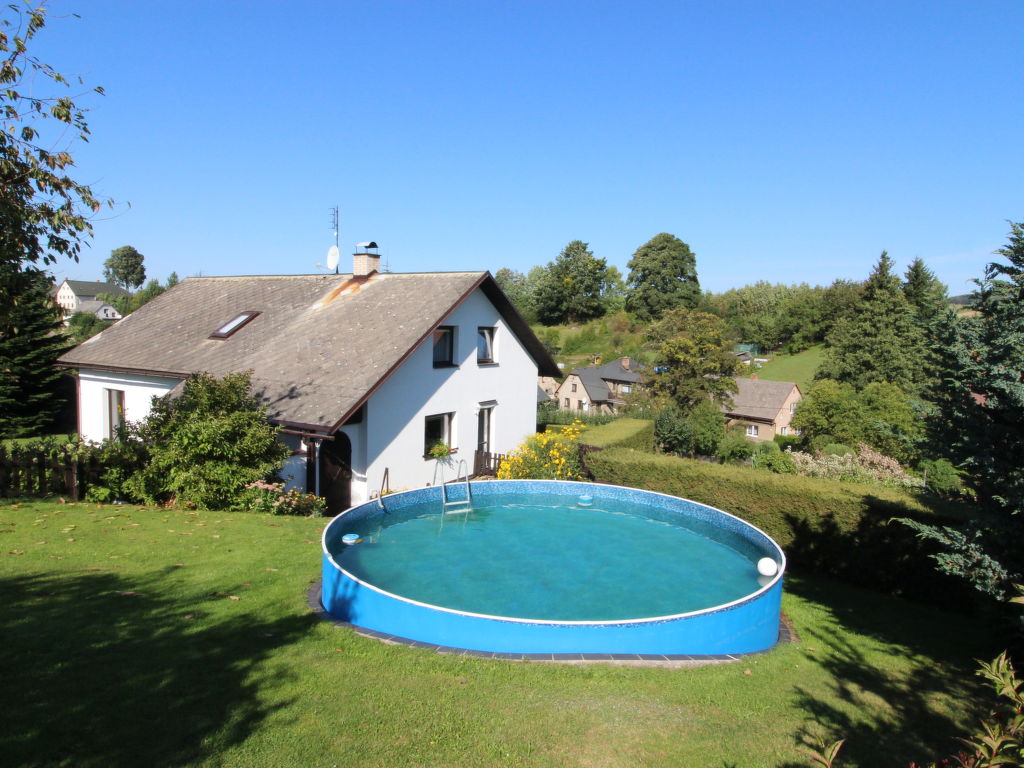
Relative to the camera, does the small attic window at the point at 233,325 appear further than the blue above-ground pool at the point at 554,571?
Yes

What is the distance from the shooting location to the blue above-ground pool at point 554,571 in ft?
26.8

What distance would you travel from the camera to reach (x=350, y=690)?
21.0ft

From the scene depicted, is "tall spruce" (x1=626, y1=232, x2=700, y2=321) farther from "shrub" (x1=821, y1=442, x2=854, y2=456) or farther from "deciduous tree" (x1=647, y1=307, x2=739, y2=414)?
"shrub" (x1=821, y1=442, x2=854, y2=456)

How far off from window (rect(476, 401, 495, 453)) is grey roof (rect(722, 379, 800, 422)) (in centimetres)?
3750

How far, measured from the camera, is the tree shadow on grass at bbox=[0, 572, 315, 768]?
5.02m

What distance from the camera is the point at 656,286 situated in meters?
84.1

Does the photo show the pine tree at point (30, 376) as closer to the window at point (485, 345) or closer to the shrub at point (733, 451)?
the window at point (485, 345)

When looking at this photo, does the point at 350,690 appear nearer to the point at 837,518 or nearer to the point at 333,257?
the point at 837,518

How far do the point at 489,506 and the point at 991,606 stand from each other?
10661 millimetres

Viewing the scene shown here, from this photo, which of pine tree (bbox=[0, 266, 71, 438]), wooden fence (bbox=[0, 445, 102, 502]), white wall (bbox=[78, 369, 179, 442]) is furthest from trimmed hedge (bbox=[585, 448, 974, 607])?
pine tree (bbox=[0, 266, 71, 438])

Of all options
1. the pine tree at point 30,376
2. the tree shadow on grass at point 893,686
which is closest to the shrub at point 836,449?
the tree shadow on grass at point 893,686

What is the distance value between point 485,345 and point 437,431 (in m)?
3.53

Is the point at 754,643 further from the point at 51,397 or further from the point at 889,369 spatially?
the point at 889,369

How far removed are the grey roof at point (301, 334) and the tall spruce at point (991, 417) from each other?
11737 mm
